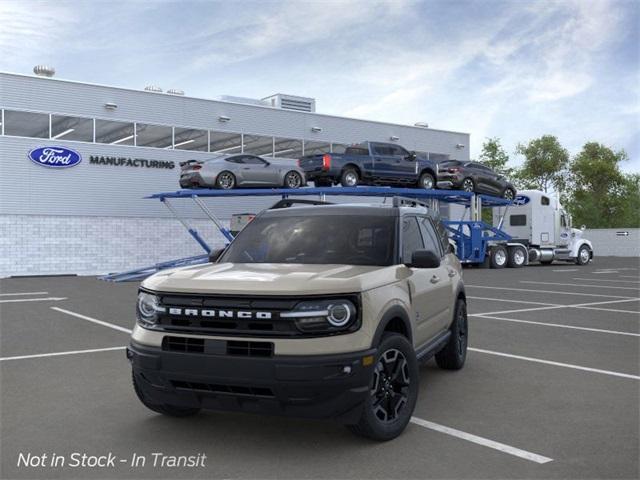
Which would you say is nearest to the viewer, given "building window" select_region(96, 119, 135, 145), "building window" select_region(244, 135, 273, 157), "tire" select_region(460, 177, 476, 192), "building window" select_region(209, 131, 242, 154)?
"tire" select_region(460, 177, 476, 192)

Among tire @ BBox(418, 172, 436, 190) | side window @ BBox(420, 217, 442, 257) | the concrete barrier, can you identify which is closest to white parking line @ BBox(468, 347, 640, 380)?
side window @ BBox(420, 217, 442, 257)

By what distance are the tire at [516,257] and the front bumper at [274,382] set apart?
89.3 feet

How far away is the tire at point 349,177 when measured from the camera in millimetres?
24297

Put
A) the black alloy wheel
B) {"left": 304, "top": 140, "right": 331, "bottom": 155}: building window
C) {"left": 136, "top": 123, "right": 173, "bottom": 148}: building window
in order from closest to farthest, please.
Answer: the black alloy wheel → {"left": 136, "top": 123, "right": 173, "bottom": 148}: building window → {"left": 304, "top": 140, "right": 331, "bottom": 155}: building window

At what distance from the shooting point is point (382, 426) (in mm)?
4488

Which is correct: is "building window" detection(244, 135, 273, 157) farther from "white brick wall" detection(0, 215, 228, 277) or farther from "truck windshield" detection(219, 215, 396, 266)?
"truck windshield" detection(219, 215, 396, 266)

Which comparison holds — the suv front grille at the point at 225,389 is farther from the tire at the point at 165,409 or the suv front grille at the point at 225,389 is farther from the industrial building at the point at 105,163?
the industrial building at the point at 105,163

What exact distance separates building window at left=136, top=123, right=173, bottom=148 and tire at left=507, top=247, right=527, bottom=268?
16532 millimetres

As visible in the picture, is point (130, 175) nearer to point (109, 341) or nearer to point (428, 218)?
point (109, 341)

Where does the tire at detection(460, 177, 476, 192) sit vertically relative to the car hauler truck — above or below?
above

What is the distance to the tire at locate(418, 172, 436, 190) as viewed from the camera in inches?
1032

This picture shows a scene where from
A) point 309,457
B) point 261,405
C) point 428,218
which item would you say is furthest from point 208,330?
point 428,218

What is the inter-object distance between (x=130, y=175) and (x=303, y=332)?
26063mm

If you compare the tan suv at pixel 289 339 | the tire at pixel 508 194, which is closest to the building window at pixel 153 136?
the tire at pixel 508 194
